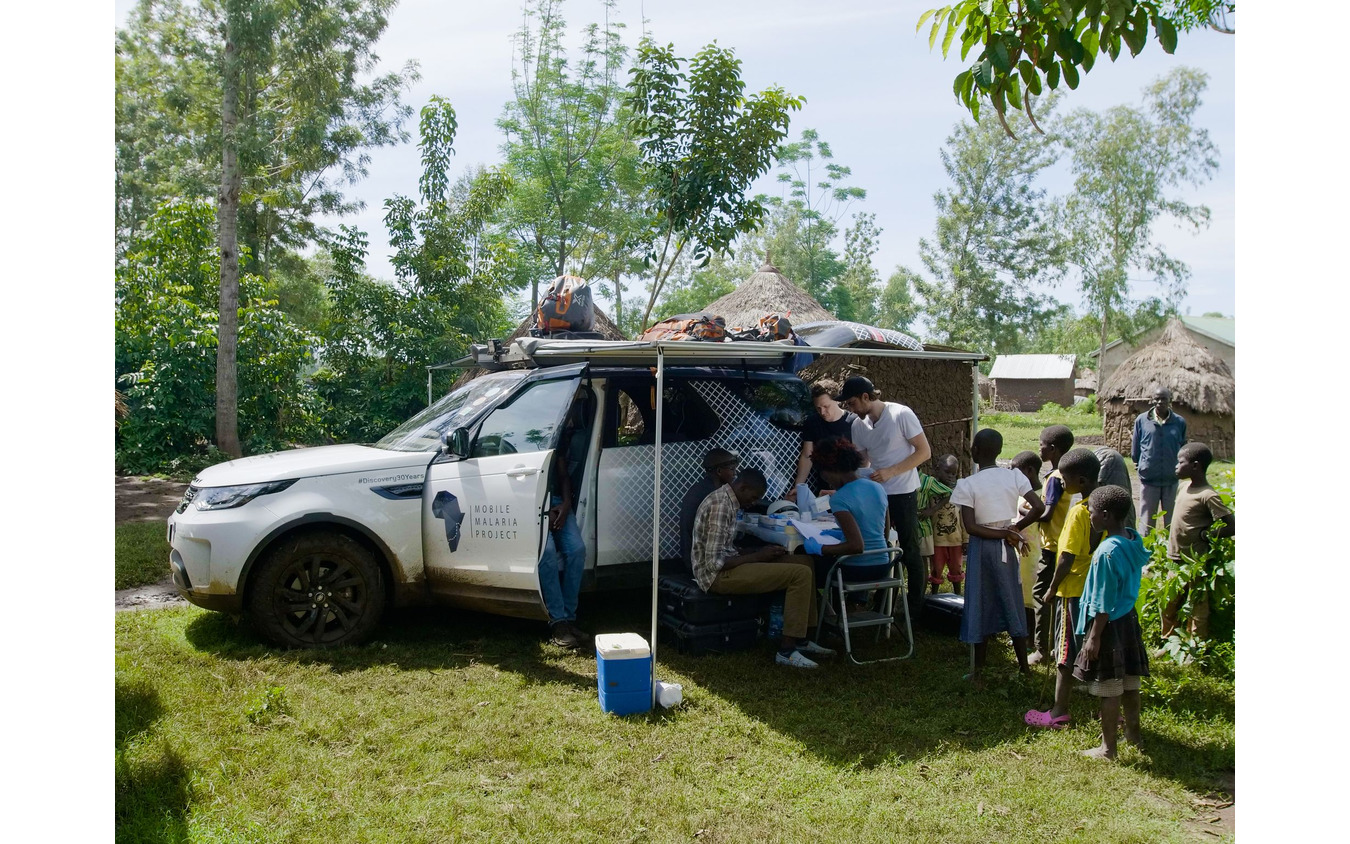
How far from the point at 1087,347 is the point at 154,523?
5476 cm

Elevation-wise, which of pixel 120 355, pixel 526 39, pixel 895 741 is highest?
pixel 526 39

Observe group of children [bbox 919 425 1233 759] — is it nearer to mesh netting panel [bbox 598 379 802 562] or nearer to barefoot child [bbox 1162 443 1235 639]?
barefoot child [bbox 1162 443 1235 639]

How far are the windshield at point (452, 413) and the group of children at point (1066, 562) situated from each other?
10.8ft

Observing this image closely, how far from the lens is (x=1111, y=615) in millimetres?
4543

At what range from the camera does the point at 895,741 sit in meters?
4.95

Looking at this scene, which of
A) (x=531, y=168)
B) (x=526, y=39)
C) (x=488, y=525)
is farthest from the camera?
(x=531, y=168)

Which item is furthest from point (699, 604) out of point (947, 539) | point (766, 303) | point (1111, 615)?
point (766, 303)

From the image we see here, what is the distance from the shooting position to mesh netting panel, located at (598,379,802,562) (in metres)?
6.67

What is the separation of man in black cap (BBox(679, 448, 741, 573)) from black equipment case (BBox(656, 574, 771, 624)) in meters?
0.15

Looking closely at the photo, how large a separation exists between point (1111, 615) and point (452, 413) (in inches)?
181

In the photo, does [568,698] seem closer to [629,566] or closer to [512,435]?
[629,566]

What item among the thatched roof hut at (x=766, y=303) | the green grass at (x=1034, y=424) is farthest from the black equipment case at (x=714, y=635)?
the green grass at (x=1034, y=424)

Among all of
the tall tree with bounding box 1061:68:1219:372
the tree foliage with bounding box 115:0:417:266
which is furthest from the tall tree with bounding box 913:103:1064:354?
the tree foliage with bounding box 115:0:417:266

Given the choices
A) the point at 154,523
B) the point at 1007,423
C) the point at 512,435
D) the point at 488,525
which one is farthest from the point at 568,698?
the point at 1007,423
